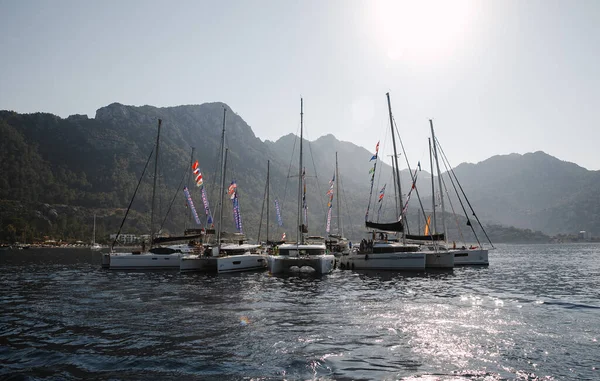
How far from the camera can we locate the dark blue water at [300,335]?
938 centimetres

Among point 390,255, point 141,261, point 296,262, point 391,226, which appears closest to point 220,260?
point 296,262

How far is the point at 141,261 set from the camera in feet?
137

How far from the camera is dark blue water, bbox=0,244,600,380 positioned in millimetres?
9375

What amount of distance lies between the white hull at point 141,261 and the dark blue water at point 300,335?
17.3 metres

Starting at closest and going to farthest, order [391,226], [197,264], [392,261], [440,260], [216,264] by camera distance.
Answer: [197,264], [216,264], [392,261], [391,226], [440,260]

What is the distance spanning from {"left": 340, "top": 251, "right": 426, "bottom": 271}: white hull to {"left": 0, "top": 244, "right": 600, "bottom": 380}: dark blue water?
14233 mm

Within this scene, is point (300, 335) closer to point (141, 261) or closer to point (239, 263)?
point (239, 263)

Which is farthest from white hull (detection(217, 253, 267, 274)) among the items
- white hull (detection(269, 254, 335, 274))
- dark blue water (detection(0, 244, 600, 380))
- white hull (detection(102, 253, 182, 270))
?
dark blue water (detection(0, 244, 600, 380))

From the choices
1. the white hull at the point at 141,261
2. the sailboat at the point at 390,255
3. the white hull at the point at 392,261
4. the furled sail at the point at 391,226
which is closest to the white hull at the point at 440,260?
the sailboat at the point at 390,255

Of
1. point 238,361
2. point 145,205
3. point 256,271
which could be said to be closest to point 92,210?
point 145,205

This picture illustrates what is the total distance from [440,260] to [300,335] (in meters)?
34.0

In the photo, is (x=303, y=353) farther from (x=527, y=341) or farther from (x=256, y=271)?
(x=256, y=271)

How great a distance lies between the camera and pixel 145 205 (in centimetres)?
19262

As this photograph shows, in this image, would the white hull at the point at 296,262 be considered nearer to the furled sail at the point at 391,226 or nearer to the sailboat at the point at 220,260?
the sailboat at the point at 220,260
